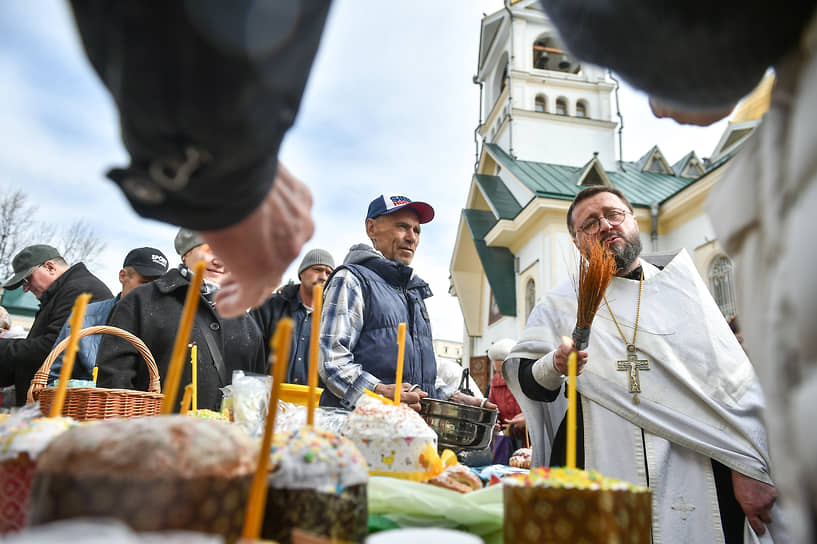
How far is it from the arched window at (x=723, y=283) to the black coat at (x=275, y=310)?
9.20 metres

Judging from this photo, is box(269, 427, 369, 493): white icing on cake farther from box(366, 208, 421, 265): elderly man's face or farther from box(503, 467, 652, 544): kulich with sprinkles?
box(366, 208, 421, 265): elderly man's face

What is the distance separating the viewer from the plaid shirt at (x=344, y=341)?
2830mm

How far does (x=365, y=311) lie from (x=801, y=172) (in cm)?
→ 275

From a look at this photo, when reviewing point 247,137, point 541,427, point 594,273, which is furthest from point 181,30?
point 541,427

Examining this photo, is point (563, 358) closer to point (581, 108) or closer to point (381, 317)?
point (381, 317)

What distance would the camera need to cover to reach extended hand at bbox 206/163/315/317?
0.90m

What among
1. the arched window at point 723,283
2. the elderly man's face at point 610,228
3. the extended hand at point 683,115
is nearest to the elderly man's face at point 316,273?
the elderly man's face at point 610,228

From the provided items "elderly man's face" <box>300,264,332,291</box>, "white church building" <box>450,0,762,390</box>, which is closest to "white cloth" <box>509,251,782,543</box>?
"elderly man's face" <box>300,264,332,291</box>

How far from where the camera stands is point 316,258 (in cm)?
491

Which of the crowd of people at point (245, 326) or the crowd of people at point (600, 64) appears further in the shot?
the crowd of people at point (245, 326)

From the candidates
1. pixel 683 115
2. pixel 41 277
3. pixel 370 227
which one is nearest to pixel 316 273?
pixel 370 227

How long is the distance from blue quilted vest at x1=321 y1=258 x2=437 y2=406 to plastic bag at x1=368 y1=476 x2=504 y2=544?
1.99 meters

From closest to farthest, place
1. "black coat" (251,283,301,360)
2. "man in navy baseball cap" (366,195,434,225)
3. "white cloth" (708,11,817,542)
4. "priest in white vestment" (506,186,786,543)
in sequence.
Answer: "white cloth" (708,11,817,542) → "priest in white vestment" (506,186,786,543) → "man in navy baseball cap" (366,195,434,225) → "black coat" (251,283,301,360)

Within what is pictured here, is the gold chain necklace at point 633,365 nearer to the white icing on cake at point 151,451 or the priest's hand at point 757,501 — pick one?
the priest's hand at point 757,501
